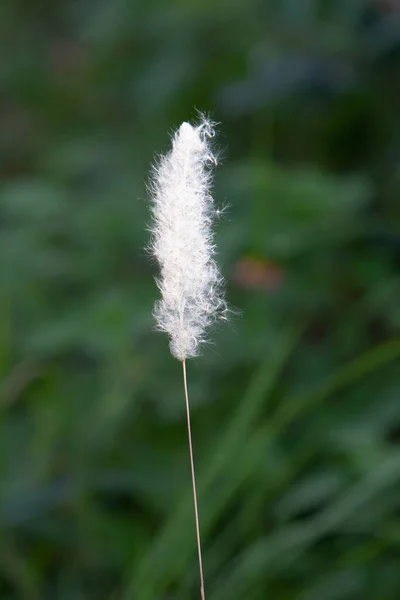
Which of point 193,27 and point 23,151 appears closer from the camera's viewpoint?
point 193,27

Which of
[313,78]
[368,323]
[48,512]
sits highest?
[313,78]

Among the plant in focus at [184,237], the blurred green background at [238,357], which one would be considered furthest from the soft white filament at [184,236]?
the blurred green background at [238,357]

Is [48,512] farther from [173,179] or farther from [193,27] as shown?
[193,27]

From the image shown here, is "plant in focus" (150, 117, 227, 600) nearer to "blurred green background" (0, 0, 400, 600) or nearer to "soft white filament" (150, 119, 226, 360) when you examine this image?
"soft white filament" (150, 119, 226, 360)

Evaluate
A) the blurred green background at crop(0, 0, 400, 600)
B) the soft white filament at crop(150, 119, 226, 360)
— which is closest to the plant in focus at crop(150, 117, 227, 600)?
the soft white filament at crop(150, 119, 226, 360)

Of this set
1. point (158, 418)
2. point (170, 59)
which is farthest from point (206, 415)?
point (170, 59)

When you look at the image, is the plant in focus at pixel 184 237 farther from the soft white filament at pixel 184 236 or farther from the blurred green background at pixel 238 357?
the blurred green background at pixel 238 357
